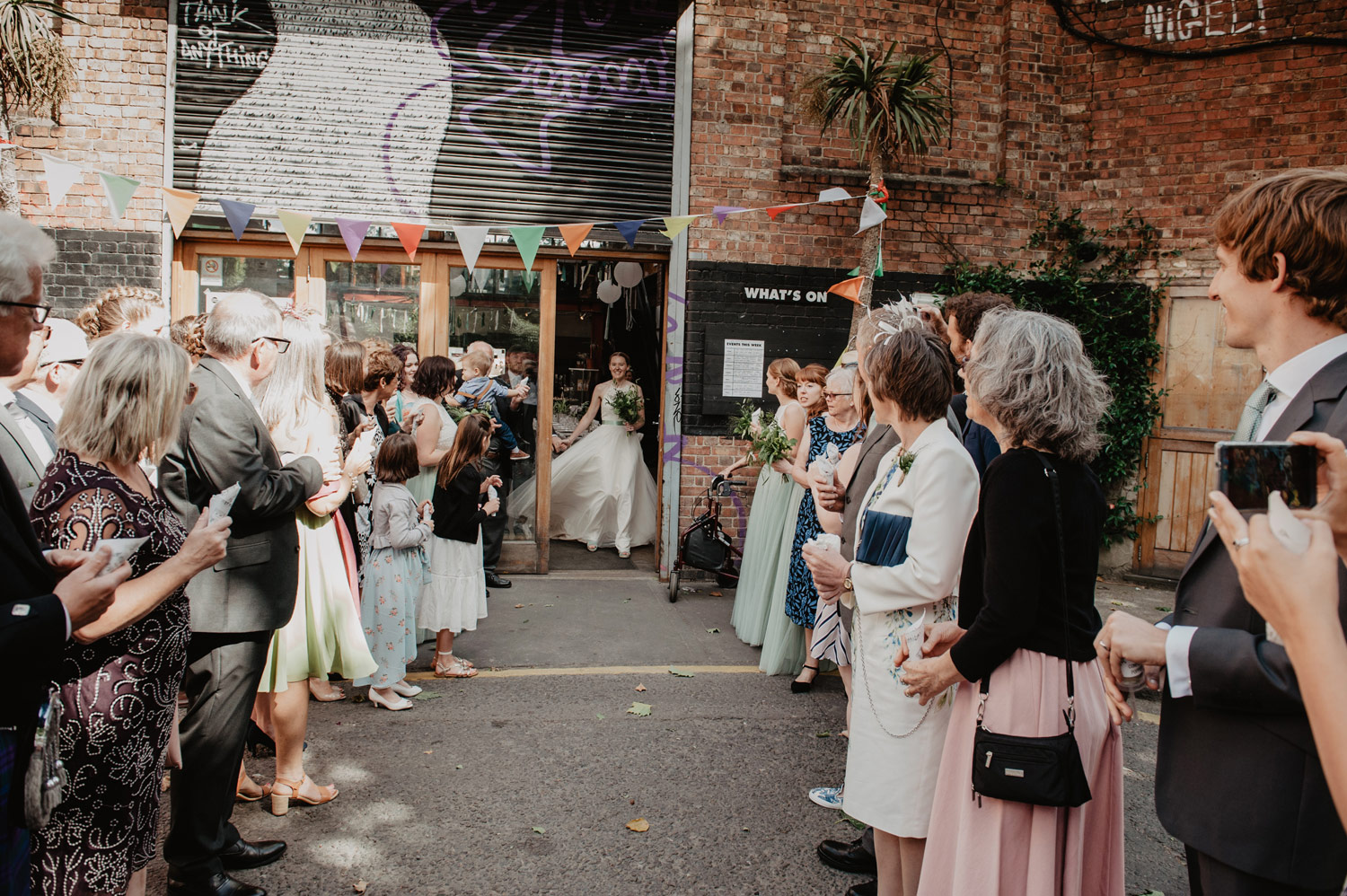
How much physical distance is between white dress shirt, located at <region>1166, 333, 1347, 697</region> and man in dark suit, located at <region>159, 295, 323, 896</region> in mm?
2792

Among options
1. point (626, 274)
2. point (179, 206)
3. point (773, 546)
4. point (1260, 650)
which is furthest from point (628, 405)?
point (1260, 650)

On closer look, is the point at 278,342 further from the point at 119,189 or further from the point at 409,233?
the point at 119,189

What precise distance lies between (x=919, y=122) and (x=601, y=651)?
4.85 metres

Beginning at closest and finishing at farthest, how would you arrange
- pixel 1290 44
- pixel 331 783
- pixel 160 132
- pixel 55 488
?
pixel 55 488
pixel 331 783
pixel 160 132
pixel 1290 44

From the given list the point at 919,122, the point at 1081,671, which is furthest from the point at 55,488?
the point at 919,122

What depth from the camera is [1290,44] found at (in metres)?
7.65

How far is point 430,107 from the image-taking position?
741cm

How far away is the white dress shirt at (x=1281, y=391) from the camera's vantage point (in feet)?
5.22

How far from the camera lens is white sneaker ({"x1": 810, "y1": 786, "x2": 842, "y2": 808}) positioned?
3885mm

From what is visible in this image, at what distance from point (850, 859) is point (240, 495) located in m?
2.66

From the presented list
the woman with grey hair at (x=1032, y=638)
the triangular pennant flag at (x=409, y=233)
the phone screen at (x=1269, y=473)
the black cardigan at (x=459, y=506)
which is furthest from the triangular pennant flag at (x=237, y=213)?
the phone screen at (x=1269, y=473)

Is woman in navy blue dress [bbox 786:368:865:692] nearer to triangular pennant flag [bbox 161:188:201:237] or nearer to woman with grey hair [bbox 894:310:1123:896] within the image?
woman with grey hair [bbox 894:310:1123:896]

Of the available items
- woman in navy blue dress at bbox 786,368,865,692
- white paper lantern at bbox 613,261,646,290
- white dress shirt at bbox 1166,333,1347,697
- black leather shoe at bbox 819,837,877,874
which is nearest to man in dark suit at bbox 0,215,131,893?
white dress shirt at bbox 1166,333,1347,697

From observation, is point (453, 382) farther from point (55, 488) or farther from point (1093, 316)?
point (1093, 316)
